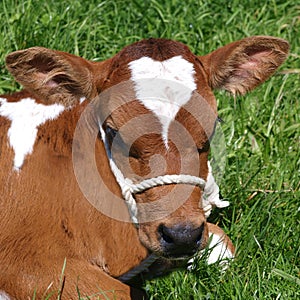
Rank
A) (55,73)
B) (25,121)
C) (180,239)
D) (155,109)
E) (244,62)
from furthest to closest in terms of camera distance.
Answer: (25,121)
(244,62)
(55,73)
(155,109)
(180,239)

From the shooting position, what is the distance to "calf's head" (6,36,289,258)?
5215 mm

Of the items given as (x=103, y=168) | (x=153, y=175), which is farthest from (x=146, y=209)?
(x=103, y=168)

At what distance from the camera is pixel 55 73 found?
557 cm

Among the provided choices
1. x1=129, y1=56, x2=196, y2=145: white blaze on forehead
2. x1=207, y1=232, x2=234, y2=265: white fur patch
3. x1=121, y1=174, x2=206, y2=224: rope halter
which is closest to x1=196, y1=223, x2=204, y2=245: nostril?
x1=121, y1=174, x2=206, y2=224: rope halter

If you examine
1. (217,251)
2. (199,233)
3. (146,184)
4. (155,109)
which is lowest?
(217,251)

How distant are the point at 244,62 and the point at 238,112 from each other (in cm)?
179

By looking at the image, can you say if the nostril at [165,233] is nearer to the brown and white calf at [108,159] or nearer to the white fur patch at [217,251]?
the brown and white calf at [108,159]

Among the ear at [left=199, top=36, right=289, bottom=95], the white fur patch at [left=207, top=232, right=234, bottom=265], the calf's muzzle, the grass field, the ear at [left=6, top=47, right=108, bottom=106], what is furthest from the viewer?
the white fur patch at [left=207, top=232, right=234, bottom=265]

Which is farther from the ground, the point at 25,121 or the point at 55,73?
the point at 55,73

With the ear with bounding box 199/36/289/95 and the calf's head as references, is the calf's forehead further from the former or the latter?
the ear with bounding box 199/36/289/95

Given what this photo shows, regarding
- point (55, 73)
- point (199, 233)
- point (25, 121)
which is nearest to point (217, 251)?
point (199, 233)

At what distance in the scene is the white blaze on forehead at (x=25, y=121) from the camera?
5.90 meters

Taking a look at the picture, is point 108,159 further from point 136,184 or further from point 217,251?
point 217,251

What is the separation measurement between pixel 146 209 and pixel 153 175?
8.9 inches
